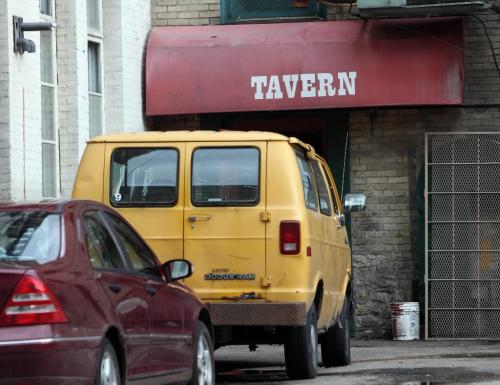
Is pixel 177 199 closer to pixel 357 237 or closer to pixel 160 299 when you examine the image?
pixel 160 299

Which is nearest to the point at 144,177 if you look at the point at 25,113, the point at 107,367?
the point at 25,113

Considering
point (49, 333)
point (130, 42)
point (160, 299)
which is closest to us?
point (49, 333)

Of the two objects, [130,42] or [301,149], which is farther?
[130,42]

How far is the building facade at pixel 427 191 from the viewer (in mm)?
17047

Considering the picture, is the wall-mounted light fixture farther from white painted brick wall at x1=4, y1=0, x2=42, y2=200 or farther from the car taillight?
the car taillight

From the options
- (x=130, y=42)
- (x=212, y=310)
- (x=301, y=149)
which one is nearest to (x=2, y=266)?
(x=212, y=310)

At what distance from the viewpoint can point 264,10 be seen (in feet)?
58.1

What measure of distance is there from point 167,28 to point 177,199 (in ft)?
22.8

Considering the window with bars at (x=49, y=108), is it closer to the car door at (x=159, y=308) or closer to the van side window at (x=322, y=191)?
the van side window at (x=322, y=191)

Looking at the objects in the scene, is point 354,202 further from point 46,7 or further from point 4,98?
point 46,7

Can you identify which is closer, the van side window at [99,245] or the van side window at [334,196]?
the van side window at [99,245]

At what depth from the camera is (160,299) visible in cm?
836

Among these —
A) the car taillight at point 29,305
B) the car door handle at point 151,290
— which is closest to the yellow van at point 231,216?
the car door handle at point 151,290

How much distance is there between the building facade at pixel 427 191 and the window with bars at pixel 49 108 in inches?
124
